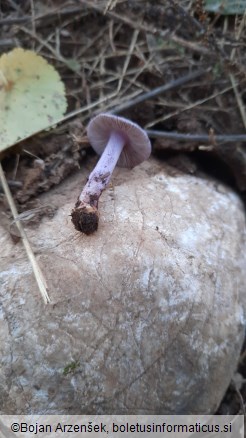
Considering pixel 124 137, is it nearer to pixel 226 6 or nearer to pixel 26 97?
pixel 26 97

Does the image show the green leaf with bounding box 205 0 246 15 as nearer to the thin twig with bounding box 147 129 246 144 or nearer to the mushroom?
the thin twig with bounding box 147 129 246 144

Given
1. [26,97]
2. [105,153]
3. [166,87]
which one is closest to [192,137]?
[166,87]

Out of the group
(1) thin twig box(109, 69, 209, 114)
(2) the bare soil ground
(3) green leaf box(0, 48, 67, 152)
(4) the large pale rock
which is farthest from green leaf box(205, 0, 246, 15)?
(4) the large pale rock

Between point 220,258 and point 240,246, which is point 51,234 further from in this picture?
point 240,246

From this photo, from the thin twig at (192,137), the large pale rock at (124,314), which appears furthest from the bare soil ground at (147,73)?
the large pale rock at (124,314)

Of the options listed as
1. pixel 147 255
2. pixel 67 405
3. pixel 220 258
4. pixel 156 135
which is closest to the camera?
pixel 67 405

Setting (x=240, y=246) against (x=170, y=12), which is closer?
(x=240, y=246)

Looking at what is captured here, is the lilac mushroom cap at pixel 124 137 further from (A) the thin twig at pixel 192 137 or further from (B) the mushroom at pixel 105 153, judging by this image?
(A) the thin twig at pixel 192 137

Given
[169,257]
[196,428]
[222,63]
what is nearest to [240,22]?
[222,63]
